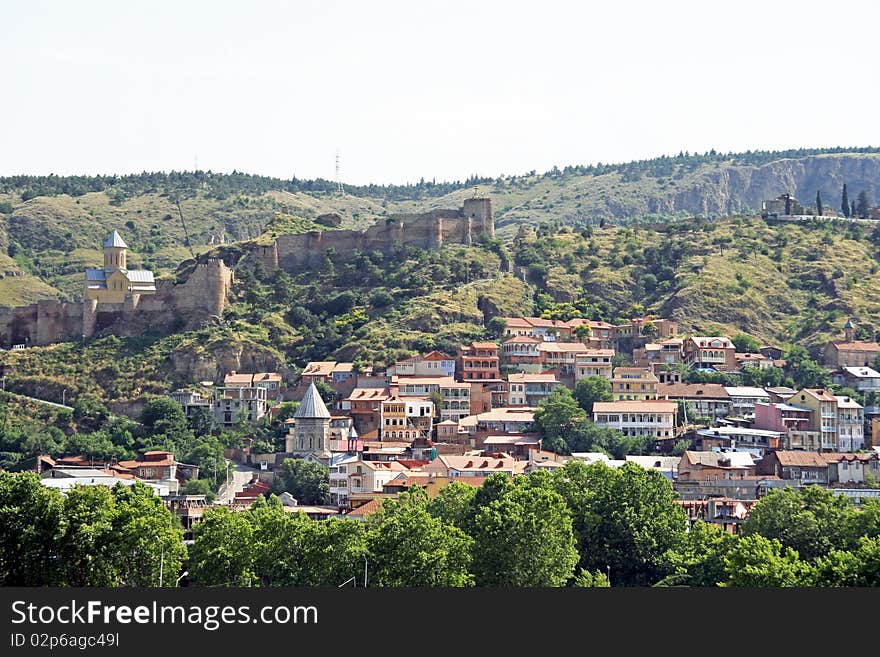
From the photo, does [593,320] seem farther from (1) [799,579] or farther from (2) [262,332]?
(1) [799,579]

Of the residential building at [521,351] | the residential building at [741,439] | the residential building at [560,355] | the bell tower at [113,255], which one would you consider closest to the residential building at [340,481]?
the residential building at [741,439]

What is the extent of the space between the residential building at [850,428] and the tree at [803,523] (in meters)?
22.5

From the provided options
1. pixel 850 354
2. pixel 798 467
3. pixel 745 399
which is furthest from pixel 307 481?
pixel 850 354

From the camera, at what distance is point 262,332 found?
113688mm

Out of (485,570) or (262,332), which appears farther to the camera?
(262,332)

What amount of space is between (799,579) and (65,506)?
79.5ft

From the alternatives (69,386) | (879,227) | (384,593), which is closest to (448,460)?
(69,386)

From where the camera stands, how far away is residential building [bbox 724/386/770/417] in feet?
329

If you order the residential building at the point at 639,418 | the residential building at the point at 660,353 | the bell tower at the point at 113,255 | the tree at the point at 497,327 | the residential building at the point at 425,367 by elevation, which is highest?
the bell tower at the point at 113,255

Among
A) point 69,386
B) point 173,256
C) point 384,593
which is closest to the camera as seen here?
point 384,593

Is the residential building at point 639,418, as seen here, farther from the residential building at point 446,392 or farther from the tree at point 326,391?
the tree at point 326,391

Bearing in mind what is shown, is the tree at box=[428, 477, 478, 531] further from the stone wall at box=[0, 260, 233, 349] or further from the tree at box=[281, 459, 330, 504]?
the stone wall at box=[0, 260, 233, 349]

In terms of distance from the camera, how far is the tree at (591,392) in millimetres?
100562

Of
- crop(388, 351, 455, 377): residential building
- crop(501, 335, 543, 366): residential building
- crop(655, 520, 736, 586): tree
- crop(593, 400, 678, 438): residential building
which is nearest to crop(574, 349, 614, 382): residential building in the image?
crop(501, 335, 543, 366): residential building
